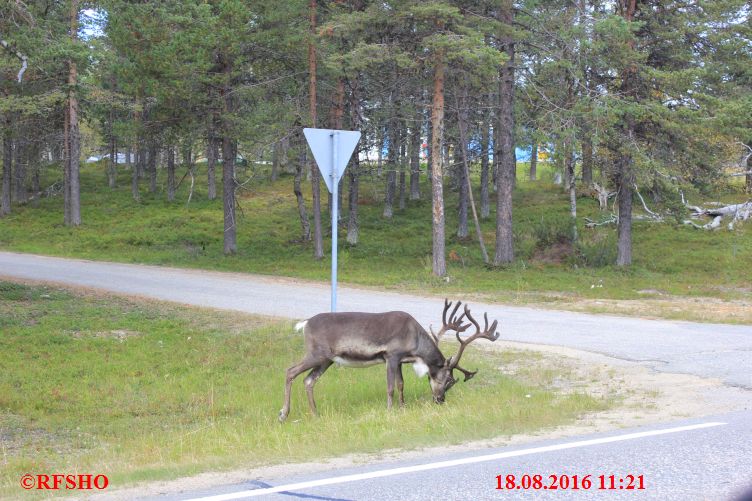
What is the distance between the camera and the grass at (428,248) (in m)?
24.4

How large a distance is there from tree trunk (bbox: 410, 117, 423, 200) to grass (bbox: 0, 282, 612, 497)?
39.3 feet

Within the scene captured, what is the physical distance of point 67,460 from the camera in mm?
8945

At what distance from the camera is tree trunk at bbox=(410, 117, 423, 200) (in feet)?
103

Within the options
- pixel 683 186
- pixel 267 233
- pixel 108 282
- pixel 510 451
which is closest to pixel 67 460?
pixel 510 451

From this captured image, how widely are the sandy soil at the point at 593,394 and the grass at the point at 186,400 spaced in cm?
26

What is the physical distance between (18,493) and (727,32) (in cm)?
2627

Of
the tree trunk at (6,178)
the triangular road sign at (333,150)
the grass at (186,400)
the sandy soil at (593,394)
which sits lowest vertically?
the grass at (186,400)

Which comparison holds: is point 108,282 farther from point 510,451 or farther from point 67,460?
point 510,451

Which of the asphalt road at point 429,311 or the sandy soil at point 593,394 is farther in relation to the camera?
the asphalt road at point 429,311

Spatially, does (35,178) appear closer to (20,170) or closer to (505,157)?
(20,170)

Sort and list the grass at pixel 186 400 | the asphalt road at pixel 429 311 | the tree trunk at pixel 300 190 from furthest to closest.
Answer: the tree trunk at pixel 300 190
the asphalt road at pixel 429 311
the grass at pixel 186 400

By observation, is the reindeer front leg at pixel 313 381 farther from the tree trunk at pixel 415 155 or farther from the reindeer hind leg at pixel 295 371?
the tree trunk at pixel 415 155

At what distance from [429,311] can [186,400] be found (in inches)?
295

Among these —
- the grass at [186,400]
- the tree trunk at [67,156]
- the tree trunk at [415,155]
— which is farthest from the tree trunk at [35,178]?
the grass at [186,400]
